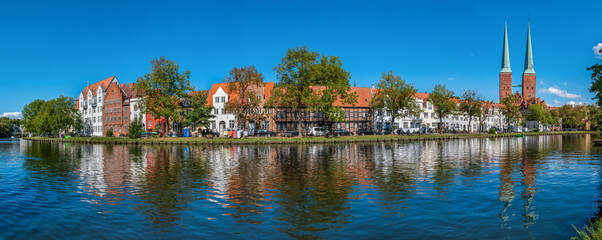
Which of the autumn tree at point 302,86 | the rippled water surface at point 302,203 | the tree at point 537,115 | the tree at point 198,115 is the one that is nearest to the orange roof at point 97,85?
the tree at point 198,115

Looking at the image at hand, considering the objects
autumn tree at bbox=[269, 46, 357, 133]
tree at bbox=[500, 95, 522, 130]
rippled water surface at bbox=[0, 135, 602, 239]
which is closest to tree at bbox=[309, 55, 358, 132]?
autumn tree at bbox=[269, 46, 357, 133]

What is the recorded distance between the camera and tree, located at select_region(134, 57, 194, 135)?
71.4 metres

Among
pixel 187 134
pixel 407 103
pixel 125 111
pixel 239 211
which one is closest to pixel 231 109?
pixel 187 134

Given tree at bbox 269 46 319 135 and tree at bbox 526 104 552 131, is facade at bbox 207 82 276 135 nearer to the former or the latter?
tree at bbox 269 46 319 135

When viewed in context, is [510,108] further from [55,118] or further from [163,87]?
[55,118]

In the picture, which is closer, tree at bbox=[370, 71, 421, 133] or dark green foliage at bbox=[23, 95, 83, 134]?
tree at bbox=[370, 71, 421, 133]

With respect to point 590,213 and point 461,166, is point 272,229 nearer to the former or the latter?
point 590,213

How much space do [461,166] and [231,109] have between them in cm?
4975

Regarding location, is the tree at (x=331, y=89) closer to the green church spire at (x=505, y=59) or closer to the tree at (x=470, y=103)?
the tree at (x=470, y=103)

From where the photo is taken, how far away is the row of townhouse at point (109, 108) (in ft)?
335

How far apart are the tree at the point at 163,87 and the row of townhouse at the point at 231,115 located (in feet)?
11.4

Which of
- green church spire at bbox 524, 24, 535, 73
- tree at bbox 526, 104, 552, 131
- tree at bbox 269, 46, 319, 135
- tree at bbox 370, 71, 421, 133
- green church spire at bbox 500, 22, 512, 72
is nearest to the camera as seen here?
tree at bbox 269, 46, 319, 135

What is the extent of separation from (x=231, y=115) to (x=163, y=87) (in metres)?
19.1

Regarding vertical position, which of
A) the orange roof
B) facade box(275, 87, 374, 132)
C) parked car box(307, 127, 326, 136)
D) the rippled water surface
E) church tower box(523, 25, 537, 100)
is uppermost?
church tower box(523, 25, 537, 100)
